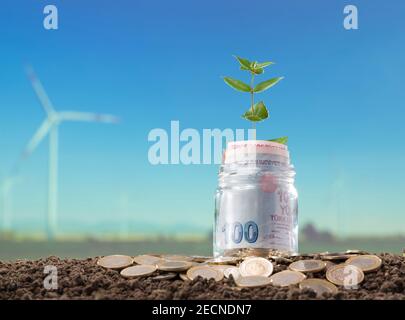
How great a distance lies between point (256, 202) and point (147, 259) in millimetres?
580

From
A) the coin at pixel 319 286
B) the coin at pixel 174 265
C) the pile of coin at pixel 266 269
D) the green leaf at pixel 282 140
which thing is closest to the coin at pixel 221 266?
the pile of coin at pixel 266 269

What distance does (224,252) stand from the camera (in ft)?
10.6

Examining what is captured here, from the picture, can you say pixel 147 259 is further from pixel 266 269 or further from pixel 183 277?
pixel 266 269

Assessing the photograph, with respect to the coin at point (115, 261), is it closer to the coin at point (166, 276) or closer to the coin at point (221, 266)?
the coin at point (166, 276)

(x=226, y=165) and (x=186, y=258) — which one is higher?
(x=226, y=165)

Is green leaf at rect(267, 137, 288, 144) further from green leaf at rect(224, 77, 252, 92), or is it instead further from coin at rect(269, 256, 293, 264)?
coin at rect(269, 256, 293, 264)

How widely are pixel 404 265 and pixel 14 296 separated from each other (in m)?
1.67

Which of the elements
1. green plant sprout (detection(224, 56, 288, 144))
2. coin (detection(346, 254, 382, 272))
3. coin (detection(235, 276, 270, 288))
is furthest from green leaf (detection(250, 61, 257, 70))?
coin (detection(235, 276, 270, 288))

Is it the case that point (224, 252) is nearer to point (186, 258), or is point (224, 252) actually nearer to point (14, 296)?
point (186, 258)

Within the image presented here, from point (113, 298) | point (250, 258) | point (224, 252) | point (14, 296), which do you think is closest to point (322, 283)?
point (250, 258)

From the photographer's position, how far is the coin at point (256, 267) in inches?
115

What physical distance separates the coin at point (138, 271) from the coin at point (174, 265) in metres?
0.04
